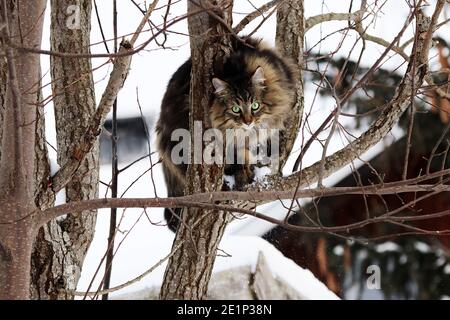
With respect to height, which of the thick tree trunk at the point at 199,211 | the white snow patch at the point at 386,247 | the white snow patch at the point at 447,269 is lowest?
the white snow patch at the point at 447,269

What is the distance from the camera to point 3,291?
249 cm

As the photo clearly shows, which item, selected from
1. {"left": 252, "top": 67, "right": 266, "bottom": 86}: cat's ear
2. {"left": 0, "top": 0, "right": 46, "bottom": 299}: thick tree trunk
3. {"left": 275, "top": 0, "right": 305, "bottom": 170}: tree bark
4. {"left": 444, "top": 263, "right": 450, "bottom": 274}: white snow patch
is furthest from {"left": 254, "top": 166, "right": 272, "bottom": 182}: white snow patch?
{"left": 444, "top": 263, "right": 450, "bottom": 274}: white snow patch

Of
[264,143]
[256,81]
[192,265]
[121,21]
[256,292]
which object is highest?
[121,21]

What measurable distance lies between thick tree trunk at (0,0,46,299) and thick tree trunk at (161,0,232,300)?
2.61ft

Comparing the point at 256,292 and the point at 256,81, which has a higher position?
the point at 256,81

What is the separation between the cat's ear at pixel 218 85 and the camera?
3.44 metres

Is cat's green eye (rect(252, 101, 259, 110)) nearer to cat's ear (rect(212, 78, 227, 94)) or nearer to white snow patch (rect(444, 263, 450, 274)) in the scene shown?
cat's ear (rect(212, 78, 227, 94))

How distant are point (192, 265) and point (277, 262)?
2089 millimetres

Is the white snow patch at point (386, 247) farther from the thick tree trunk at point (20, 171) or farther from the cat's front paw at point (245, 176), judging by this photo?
the thick tree trunk at point (20, 171)

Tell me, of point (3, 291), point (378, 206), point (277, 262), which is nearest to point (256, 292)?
point (277, 262)

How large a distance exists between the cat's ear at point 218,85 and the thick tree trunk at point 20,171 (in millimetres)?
1068

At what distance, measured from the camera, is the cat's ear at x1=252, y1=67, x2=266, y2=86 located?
390 cm

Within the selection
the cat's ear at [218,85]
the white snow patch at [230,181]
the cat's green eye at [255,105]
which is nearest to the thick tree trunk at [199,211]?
the cat's ear at [218,85]
